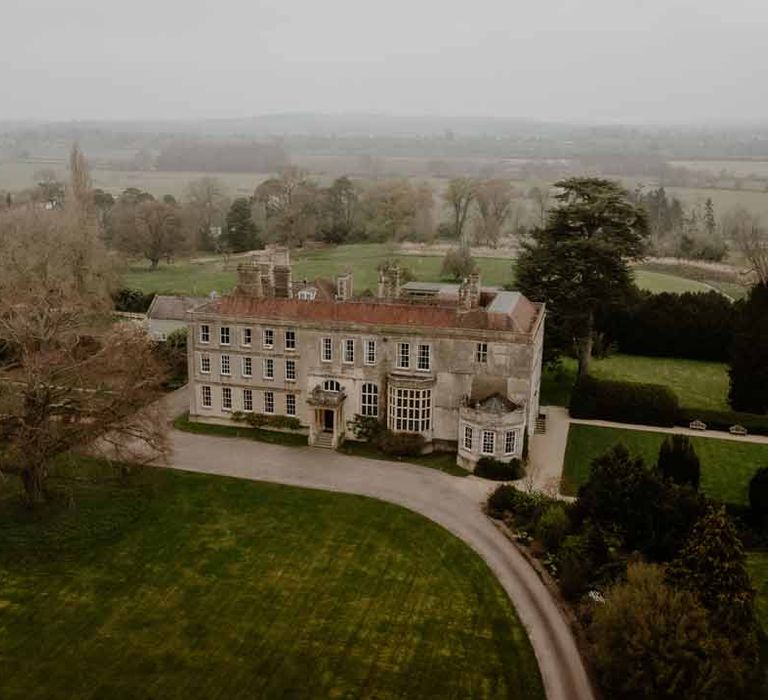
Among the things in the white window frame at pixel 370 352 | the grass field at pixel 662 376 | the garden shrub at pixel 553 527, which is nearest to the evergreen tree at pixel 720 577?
the garden shrub at pixel 553 527

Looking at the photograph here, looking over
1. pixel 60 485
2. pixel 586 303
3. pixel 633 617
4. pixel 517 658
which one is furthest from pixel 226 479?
pixel 586 303

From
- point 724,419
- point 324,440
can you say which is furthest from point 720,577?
point 724,419

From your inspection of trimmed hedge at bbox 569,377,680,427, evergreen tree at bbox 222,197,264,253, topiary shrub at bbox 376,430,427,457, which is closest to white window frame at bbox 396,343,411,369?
topiary shrub at bbox 376,430,427,457

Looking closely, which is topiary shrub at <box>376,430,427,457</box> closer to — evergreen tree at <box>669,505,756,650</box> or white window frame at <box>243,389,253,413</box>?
white window frame at <box>243,389,253,413</box>

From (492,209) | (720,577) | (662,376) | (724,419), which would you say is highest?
(492,209)

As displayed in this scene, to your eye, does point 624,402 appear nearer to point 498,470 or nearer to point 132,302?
point 498,470

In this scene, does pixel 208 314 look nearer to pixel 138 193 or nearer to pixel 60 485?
pixel 60 485
